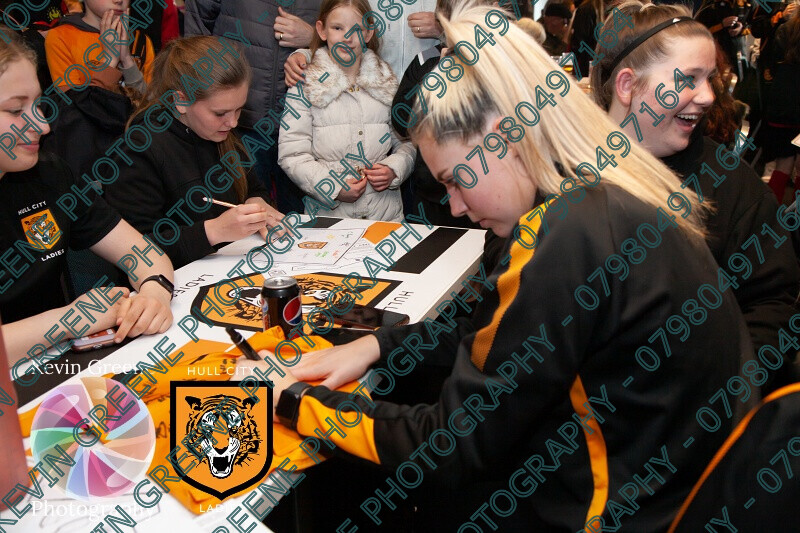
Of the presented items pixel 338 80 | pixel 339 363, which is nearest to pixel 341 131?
pixel 338 80

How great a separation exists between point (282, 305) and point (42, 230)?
30.0 inches

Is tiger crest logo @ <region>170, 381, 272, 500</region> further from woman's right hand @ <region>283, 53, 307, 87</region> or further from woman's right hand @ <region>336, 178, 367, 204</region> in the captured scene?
woman's right hand @ <region>283, 53, 307, 87</region>

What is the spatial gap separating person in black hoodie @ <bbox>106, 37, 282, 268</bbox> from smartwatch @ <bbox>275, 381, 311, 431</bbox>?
99cm

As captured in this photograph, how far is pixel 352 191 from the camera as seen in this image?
8.53 ft

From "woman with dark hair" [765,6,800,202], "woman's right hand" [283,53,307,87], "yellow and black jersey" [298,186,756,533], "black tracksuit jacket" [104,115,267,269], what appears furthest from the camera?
"woman with dark hair" [765,6,800,202]

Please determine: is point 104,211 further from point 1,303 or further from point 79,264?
point 1,303

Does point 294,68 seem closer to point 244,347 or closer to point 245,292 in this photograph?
point 245,292

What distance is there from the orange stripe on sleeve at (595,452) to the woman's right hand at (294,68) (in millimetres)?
2138

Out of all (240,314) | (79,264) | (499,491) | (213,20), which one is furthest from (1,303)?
(213,20)

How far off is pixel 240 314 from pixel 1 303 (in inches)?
23.4

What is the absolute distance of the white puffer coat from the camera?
2.64 meters

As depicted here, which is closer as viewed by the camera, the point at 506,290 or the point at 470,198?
the point at 506,290

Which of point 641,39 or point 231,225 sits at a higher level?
point 641,39

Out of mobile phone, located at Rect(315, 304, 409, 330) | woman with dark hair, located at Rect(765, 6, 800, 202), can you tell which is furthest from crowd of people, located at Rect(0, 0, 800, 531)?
woman with dark hair, located at Rect(765, 6, 800, 202)
